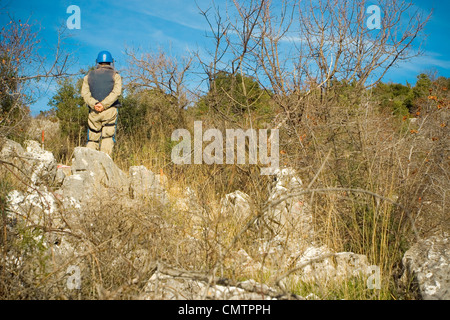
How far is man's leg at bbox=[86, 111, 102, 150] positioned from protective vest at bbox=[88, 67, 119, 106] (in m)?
0.35

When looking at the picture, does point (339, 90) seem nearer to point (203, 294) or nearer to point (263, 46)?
point (263, 46)

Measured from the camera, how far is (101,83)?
664 cm

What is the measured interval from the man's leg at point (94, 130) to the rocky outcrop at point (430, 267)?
5642 millimetres

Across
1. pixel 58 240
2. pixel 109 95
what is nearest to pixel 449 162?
pixel 58 240

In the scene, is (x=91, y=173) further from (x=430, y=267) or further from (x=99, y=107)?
(x=430, y=267)

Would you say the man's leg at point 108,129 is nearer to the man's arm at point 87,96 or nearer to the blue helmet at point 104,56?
the man's arm at point 87,96

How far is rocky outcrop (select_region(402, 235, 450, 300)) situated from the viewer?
2330mm

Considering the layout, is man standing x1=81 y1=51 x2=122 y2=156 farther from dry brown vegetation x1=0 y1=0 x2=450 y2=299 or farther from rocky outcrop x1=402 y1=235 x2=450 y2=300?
rocky outcrop x1=402 y1=235 x2=450 y2=300
